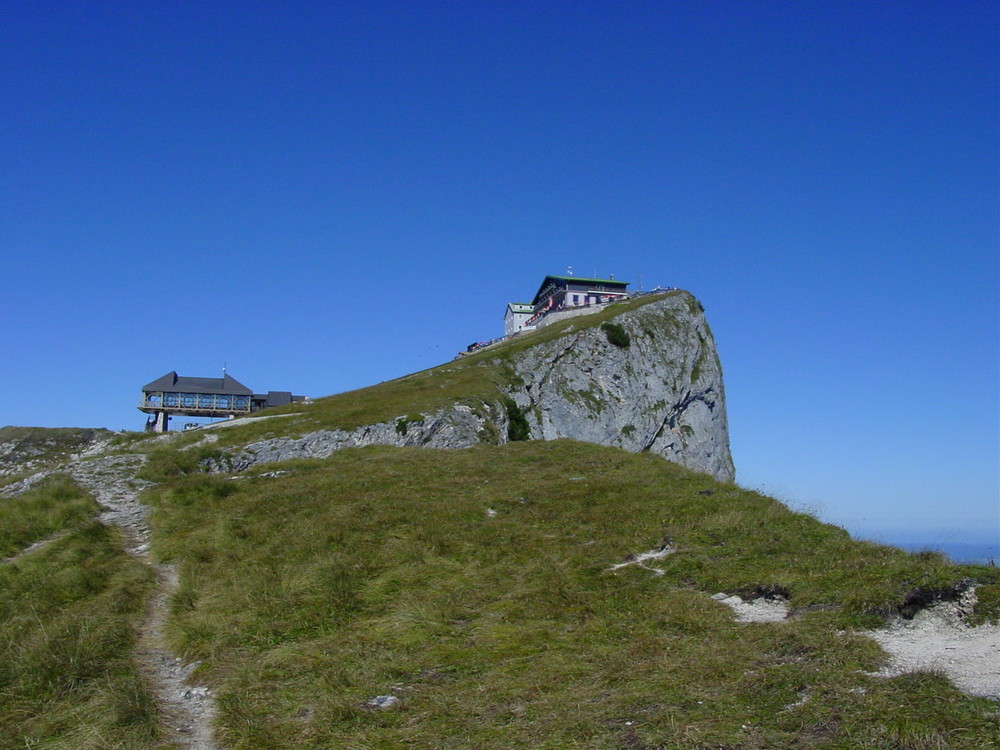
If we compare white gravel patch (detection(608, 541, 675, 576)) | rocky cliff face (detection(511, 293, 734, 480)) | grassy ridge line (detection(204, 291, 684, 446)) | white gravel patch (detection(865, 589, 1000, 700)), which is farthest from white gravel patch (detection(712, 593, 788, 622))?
rocky cliff face (detection(511, 293, 734, 480))

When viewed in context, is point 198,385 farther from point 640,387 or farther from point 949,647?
point 949,647

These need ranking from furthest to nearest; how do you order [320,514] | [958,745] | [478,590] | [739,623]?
[320,514], [478,590], [739,623], [958,745]

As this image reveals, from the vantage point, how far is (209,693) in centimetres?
1170

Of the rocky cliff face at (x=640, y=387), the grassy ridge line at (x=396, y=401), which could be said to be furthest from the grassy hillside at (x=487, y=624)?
the rocky cliff face at (x=640, y=387)

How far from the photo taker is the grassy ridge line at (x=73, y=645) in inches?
401

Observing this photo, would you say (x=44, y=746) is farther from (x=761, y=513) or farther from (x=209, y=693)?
(x=761, y=513)

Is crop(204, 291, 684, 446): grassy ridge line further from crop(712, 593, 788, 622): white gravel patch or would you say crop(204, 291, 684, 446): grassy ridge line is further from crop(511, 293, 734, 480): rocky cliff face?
crop(712, 593, 788, 622): white gravel patch

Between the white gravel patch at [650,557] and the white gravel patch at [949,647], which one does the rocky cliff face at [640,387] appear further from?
the white gravel patch at [949,647]

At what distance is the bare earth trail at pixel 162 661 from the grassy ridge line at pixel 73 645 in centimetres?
30

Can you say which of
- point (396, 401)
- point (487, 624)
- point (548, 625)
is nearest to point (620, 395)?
point (396, 401)

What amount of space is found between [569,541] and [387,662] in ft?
25.3

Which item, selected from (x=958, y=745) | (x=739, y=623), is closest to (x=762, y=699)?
(x=958, y=745)

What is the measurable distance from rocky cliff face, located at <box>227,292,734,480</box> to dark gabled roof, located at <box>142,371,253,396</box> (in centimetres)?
4380

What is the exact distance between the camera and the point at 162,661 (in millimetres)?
13328
